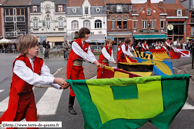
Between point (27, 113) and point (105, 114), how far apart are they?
1156 millimetres

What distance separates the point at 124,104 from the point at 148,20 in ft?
155

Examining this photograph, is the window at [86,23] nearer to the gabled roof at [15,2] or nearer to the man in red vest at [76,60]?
the gabled roof at [15,2]

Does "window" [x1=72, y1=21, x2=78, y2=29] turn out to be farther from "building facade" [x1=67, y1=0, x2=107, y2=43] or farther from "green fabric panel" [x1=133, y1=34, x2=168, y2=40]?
"green fabric panel" [x1=133, y1=34, x2=168, y2=40]

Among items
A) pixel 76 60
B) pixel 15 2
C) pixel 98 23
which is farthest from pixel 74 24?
pixel 76 60

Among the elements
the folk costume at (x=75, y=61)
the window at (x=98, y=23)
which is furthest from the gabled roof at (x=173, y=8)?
the folk costume at (x=75, y=61)

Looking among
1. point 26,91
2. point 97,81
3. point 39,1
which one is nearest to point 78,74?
point 97,81

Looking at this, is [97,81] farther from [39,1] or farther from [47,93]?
[39,1]

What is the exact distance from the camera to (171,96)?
362 cm

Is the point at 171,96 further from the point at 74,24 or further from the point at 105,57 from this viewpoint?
the point at 74,24

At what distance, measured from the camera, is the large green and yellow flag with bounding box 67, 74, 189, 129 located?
3.54 meters

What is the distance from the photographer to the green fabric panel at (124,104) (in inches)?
139

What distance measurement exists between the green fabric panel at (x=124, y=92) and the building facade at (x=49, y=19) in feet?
148

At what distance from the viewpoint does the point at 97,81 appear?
3516 mm

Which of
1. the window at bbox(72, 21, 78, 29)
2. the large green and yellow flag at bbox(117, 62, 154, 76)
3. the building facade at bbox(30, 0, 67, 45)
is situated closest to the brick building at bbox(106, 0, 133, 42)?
the window at bbox(72, 21, 78, 29)
